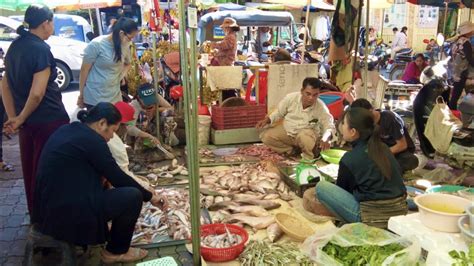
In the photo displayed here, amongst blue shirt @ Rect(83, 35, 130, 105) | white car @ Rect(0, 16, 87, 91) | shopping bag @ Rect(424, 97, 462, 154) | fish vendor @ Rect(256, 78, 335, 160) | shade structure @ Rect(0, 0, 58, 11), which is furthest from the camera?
white car @ Rect(0, 16, 87, 91)

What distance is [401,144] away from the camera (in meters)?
5.10

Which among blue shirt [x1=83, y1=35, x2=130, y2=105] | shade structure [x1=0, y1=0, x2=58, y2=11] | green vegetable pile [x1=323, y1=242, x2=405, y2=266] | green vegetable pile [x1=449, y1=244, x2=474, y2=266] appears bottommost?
green vegetable pile [x1=323, y1=242, x2=405, y2=266]

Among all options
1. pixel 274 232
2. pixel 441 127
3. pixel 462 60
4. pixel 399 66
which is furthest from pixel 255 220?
pixel 399 66

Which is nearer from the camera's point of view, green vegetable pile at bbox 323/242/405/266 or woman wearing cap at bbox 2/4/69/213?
green vegetable pile at bbox 323/242/405/266

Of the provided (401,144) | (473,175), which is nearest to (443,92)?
(473,175)

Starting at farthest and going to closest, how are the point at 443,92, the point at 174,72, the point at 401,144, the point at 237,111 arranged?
the point at 174,72 < the point at 237,111 < the point at 443,92 < the point at 401,144

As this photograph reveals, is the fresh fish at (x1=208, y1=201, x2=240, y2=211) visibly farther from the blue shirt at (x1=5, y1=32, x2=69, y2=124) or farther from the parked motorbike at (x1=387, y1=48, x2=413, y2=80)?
the parked motorbike at (x1=387, y1=48, x2=413, y2=80)

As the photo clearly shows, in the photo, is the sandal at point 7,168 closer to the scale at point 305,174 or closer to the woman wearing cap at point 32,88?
the woman wearing cap at point 32,88

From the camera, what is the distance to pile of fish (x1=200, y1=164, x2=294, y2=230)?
14.4 ft

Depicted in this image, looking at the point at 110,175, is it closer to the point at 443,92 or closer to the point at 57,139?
the point at 57,139

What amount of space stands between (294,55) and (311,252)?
1102cm

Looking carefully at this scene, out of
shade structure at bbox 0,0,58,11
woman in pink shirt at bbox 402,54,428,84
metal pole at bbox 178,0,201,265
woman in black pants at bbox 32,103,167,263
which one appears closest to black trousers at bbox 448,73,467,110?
woman in pink shirt at bbox 402,54,428,84

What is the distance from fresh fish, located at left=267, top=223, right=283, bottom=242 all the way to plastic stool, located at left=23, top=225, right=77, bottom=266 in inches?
66.7

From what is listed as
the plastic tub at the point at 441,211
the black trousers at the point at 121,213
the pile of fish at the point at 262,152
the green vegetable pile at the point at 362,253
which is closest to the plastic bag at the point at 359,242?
the green vegetable pile at the point at 362,253
